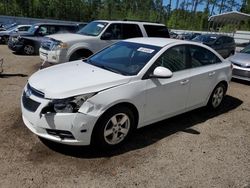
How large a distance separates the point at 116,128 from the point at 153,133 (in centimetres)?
100

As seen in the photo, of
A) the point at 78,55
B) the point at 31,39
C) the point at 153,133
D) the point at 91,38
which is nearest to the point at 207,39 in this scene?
the point at 91,38

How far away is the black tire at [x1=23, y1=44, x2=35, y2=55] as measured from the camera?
14.5 meters

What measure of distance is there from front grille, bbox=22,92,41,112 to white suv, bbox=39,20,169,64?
4.74 meters

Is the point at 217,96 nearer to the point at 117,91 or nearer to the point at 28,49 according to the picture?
the point at 117,91

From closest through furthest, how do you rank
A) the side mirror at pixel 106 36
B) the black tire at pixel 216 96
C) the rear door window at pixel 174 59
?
the rear door window at pixel 174 59 < the black tire at pixel 216 96 < the side mirror at pixel 106 36

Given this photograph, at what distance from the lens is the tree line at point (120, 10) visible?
53438 millimetres

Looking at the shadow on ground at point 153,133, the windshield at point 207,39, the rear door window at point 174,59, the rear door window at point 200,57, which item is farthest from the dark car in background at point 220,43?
the rear door window at point 174,59

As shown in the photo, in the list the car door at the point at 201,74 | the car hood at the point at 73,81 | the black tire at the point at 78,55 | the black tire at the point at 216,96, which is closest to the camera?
the car hood at the point at 73,81

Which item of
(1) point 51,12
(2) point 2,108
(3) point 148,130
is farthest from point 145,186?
(1) point 51,12

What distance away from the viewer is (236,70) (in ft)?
32.8

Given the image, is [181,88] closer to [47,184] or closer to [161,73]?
[161,73]

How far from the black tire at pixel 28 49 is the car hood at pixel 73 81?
1028 cm

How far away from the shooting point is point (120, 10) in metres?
70.5

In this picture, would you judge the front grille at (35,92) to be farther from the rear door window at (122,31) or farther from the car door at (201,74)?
the rear door window at (122,31)
